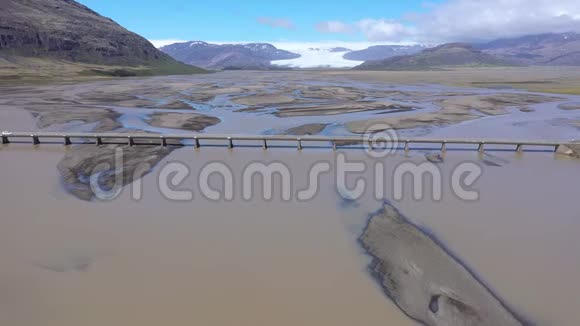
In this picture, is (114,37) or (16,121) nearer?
(16,121)

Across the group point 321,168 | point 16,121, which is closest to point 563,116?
point 321,168

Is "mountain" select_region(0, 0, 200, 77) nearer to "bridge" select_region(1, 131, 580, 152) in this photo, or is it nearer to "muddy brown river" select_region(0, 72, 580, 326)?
"bridge" select_region(1, 131, 580, 152)

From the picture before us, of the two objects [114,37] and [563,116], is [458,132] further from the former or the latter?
[114,37]

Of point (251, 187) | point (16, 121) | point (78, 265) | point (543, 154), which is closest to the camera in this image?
point (78, 265)

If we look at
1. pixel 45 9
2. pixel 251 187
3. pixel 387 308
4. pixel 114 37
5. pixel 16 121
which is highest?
pixel 45 9

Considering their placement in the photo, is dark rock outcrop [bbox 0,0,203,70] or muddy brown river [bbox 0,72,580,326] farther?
dark rock outcrop [bbox 0,0,203,70]

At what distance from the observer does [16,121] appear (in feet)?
85.2

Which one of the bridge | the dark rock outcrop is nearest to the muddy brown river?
the bridge

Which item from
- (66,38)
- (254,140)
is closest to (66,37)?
(66,38)

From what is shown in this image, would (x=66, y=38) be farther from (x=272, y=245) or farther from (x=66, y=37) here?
(x=272, y=245)

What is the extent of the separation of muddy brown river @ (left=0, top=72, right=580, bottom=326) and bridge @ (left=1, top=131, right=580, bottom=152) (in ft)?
2.34

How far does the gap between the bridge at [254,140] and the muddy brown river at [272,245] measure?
0.71 metres

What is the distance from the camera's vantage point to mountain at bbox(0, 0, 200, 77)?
3625 inches

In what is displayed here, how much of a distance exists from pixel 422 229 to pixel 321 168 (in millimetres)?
6418
